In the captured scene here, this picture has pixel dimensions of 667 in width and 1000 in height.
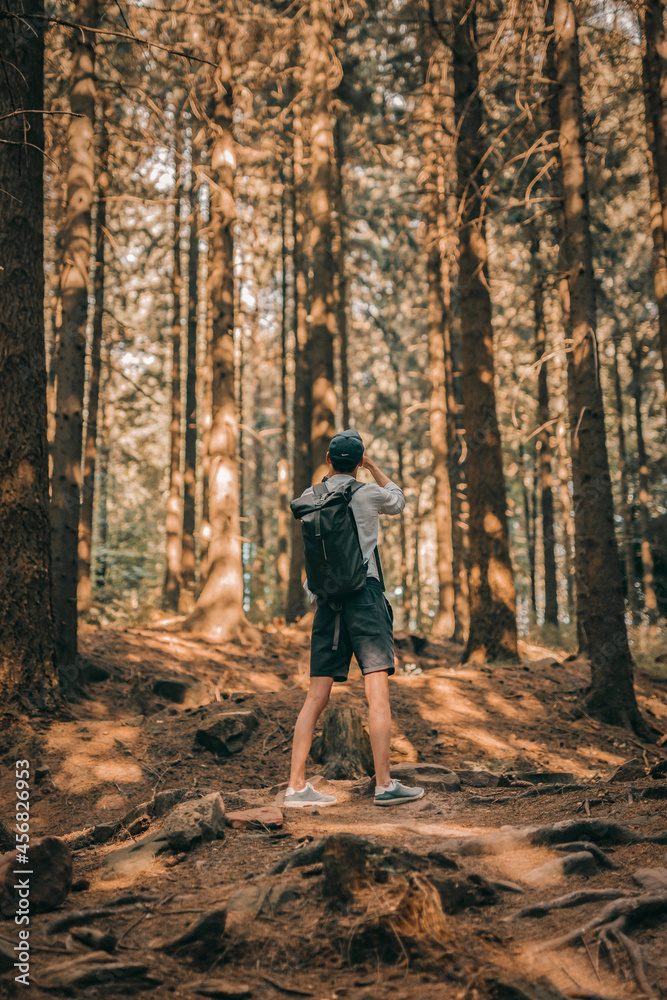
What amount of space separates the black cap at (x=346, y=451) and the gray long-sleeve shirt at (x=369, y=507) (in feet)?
0.36

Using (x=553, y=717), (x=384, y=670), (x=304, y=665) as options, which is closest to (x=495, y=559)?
(x=553, y=717)

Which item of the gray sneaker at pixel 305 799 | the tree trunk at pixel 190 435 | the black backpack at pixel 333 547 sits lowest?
the gray sneaker at pixel 305 799

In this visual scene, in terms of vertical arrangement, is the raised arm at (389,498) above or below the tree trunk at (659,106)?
below

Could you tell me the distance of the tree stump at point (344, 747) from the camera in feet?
20.3

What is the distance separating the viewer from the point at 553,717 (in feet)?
27.9

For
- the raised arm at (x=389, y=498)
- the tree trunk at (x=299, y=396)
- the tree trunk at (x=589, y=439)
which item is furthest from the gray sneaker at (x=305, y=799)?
the tree trunk at (x=299, y=396)

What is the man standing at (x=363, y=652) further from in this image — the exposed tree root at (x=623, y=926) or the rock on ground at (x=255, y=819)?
the exposed tree root at (x=623, y=926)

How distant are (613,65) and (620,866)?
12280 millimetres


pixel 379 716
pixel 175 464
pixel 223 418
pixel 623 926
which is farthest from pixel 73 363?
pixel 175 464

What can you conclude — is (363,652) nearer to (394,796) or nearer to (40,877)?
(394,796)

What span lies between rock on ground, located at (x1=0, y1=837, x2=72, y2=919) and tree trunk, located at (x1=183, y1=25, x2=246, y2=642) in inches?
340

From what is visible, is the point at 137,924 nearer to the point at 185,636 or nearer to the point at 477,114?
the point at 185,636

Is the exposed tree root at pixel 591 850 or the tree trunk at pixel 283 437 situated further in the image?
the tree trunk at pixel 283 437

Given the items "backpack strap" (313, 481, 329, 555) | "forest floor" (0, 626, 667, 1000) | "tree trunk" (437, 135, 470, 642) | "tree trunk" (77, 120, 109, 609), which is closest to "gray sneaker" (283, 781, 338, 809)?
"forest floor" (0, 626, 667, 1000)
